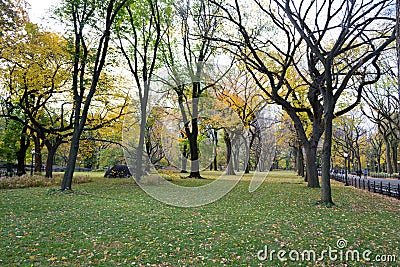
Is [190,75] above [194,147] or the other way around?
above

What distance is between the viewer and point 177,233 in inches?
274

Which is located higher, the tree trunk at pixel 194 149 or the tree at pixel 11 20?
the tree at pixel 11 20

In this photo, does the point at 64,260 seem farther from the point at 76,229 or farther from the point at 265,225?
the point at 265,225

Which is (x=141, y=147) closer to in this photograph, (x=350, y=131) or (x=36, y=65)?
(x=36, y=65)

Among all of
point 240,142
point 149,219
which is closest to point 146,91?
point 149,219

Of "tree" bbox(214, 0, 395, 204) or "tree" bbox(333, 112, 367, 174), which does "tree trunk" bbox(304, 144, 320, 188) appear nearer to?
"tree" bbox(214, 0, 395, 204)

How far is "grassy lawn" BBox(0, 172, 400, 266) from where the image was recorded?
17.0 ft

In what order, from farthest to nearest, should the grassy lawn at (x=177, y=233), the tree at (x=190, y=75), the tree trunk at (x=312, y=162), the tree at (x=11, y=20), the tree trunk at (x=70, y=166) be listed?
1. the tree at (x=190, y=75)
2. the tree trunk at (x=312, y=162)
3. the tree trunk at (x=70, y=166)
4. the tree at (x=11, y=20)
5. the grassy lawn at (x=177, y=233)

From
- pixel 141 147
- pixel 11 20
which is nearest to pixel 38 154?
pixel 141 147

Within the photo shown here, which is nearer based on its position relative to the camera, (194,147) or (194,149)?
(194,147)

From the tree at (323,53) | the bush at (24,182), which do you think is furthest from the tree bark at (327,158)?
the bush at (24,182)

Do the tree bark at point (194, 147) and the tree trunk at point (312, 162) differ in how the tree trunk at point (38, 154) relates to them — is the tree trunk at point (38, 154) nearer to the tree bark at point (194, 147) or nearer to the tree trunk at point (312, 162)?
the tree bark at point (194, 147)

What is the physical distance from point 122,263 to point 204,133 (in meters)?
27.0

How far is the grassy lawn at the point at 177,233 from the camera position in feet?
17.0
